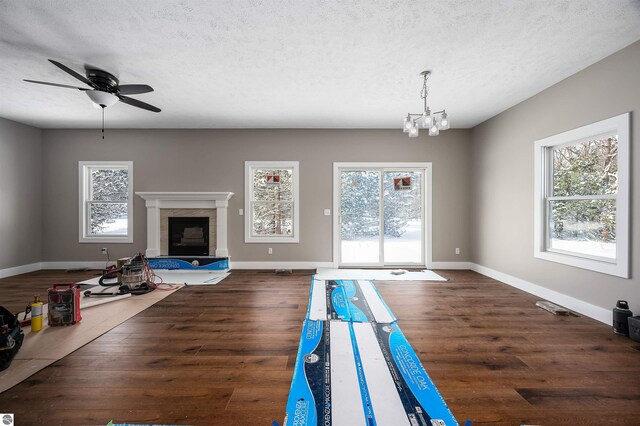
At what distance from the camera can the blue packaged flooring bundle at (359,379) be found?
1.50 meters

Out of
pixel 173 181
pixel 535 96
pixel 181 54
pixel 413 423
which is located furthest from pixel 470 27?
pixel 173 181

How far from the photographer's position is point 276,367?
6.52ft

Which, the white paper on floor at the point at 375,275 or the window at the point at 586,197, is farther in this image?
the white paper on floor at the point at 375,275

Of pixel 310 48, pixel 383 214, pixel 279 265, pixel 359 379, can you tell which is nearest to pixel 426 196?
pixel 383 214

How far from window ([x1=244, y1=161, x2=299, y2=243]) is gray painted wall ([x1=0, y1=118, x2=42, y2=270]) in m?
4.17

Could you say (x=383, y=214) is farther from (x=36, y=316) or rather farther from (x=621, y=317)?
(x=36, y=316)

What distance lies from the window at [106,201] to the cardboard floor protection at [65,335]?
2.31m

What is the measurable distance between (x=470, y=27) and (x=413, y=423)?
3.09m

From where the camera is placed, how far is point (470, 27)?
2355 millimetres

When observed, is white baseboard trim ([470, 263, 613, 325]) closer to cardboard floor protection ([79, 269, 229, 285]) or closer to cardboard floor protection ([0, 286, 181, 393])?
cardboard floor protection ([79, 269, 229, 285])

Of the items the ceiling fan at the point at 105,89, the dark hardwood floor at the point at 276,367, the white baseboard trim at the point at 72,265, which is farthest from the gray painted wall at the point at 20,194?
the ceiling fan at the point at 105,89

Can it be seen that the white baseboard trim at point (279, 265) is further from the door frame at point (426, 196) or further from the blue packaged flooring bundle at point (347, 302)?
the blue packaged flooring bundle at point (347, 302)

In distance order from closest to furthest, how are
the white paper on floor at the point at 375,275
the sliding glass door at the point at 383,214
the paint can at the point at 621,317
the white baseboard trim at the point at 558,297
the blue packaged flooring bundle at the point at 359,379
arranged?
1. the blue packaged flooring bundle at the point at 359,379
2. the paint can at the point at 621,317
3. the white baseboard trim at the point at 558,297
4. the white paper on floor at the point at 375,275
5. the sliding glass door at the point at 383,214

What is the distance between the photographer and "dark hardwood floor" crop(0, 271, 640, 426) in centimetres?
155
